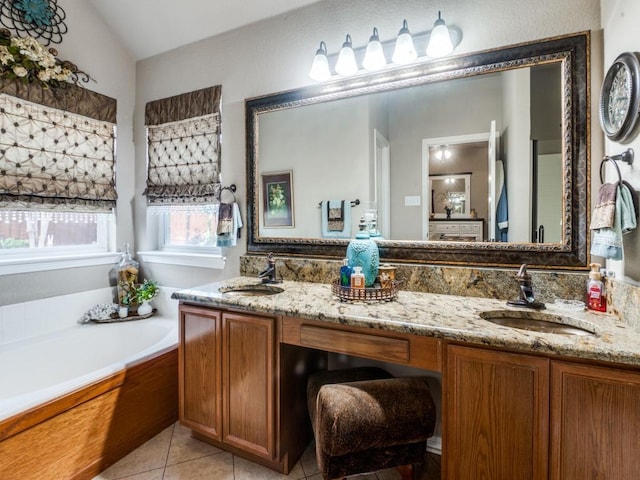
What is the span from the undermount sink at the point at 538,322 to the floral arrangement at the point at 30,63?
2.95 metres

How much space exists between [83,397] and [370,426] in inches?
54.3

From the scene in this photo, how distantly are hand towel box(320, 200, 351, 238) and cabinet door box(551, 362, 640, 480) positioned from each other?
1210mm

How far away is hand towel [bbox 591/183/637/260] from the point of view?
44.7 inches

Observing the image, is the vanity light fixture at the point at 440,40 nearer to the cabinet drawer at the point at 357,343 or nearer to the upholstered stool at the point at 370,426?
the cabinet drawer at the point at 357,343

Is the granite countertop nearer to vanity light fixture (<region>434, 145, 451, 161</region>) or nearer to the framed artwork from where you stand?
the framed artwork

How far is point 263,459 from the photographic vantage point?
5.37 ft

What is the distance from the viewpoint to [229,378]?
1.61 metres

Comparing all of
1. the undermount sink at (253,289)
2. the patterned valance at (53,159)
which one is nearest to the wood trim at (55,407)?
the undermount sink at (253,289)

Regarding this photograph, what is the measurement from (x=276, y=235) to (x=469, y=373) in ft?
4.67

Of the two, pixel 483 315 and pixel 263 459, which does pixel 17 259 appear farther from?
pixel 483 315

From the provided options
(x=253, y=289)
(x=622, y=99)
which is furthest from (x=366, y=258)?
(x=622, y=99)

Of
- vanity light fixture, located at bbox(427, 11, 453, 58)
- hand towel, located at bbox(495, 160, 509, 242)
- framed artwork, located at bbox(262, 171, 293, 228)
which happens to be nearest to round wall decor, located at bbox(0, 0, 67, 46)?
framed artwork, located at bbox(262, 171, 293, 228)

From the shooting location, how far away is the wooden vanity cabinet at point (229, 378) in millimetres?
1520

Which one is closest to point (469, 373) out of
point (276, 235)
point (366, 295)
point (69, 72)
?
point (366, 295)
